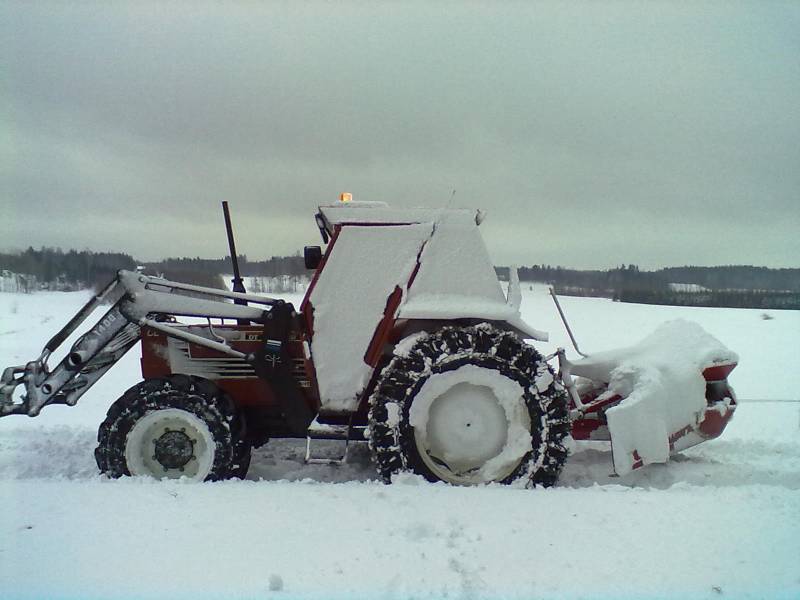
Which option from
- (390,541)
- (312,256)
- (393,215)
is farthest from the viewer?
(312,256)

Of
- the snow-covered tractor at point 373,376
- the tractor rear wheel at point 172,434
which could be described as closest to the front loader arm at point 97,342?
the snow-covered tractor at point 373,376

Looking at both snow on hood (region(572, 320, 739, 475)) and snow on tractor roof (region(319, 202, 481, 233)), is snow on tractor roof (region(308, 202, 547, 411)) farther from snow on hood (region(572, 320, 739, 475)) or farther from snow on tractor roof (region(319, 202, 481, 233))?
snow on hood (region(572, 320, 739, 475))

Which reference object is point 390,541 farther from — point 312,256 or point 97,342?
point 97,342

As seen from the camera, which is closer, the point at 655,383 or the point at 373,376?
the point at 373,376

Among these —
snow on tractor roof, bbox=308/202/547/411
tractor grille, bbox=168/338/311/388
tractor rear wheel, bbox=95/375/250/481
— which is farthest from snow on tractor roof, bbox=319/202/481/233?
tractor rear wheel, bbox=95/375/250/481

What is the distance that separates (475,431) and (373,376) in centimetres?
77

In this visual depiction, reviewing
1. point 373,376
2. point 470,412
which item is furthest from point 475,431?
point 373,376

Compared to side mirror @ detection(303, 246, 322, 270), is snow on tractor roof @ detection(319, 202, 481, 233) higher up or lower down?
higher up

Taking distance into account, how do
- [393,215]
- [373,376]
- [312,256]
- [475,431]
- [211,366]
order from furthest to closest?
[312,256] < [211,366] < [393,215] < [373,376] < [475,431]

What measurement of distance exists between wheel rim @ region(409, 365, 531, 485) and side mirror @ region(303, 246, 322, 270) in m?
1.48

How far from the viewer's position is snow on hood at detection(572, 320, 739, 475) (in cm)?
354

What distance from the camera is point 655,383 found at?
3832 mm

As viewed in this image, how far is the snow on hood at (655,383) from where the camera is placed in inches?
139

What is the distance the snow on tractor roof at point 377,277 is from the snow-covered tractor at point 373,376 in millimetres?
10
